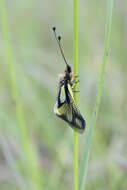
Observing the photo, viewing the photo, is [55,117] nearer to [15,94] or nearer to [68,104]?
[15,94]

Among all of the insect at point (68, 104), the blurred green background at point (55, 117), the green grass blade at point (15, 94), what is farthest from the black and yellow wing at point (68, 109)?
the blurred green background at point (55, 117)

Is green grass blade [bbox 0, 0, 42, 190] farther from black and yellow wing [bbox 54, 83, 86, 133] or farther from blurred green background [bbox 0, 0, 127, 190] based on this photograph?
black and yellow wing [bbox 54, 83, 86, 133]

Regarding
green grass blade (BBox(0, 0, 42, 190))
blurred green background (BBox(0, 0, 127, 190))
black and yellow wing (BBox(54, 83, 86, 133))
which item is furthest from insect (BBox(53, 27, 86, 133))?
blurred green background (BBox(0, 0, 127, 190))

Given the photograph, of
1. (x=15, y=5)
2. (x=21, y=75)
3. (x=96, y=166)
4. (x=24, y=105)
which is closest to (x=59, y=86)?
(x=96, y=166)

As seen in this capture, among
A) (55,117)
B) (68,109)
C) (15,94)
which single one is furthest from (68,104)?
(55,117)

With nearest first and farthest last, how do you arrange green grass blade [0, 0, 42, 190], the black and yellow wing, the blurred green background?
1. the black and yellow wing
2. green grass blade [0, 0, 42, 190]
3. the blurred green background

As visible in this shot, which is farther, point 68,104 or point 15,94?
point 15,94

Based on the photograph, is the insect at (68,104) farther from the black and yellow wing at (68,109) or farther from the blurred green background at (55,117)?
the blurred green background at (55,117)
